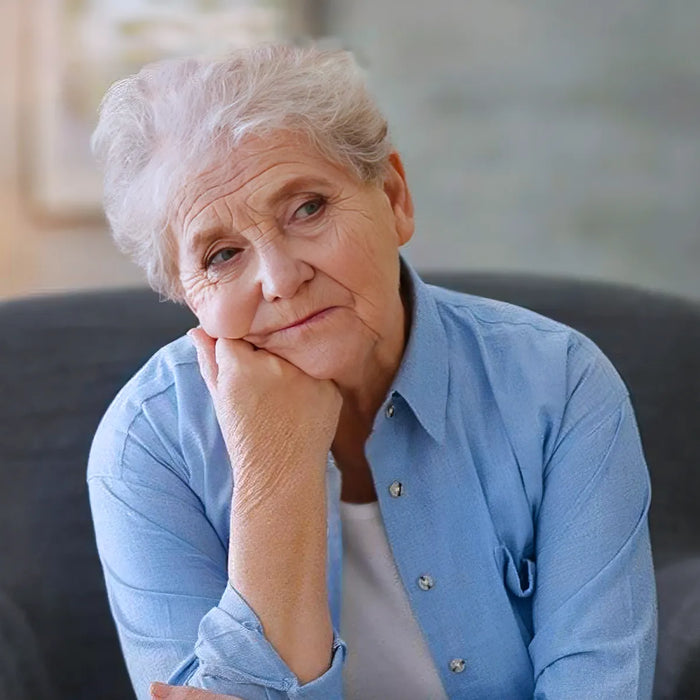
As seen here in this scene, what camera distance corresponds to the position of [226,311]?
4.36 ft

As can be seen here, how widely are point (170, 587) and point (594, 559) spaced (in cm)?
47

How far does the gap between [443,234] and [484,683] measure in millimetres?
1805

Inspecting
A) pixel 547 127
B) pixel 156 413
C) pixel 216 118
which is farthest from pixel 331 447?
pixel 547 127

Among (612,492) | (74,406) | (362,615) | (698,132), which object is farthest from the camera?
(698,132)

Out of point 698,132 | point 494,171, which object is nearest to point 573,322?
point 698,132

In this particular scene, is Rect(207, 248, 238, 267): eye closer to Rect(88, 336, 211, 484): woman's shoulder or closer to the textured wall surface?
Rect(88, 336, 211, 484): woman's shoulder

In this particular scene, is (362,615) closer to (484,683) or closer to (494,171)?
(484,683)

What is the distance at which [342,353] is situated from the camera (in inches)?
52.4

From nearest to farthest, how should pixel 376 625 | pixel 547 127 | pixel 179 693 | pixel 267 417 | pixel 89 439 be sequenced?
1. pixel 179 693
2. pixel 267 417
3. pixel 376 625
4. pixel 89 439
5. pixel 547 127

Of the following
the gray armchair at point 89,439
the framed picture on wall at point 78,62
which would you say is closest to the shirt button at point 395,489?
the gray armchair at point 89,439

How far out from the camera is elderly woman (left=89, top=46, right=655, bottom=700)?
1279 mm

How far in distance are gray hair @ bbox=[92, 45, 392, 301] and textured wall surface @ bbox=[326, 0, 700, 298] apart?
1476 millimetres

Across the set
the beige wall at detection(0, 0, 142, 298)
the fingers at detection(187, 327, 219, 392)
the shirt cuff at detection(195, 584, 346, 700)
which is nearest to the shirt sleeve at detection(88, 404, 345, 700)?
the shirt cuff at detection(195, 584, 346, 700)

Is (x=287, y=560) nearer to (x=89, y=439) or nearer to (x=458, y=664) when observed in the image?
(x=458, y=664)
